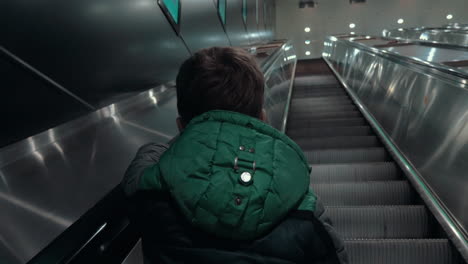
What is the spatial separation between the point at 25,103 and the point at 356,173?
101 inches

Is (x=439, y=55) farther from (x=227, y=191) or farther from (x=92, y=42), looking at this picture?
(x=227, y=191)

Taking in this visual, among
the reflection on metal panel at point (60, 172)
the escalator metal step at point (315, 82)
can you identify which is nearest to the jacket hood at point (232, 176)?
the reflection on metal panel at point (60, 172)

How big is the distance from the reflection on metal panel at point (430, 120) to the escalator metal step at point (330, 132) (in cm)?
25

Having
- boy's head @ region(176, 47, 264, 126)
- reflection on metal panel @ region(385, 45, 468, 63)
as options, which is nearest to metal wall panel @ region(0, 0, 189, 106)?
boy's head @ region(176, 47, 264, 126)

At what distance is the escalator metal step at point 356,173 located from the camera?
290 cm

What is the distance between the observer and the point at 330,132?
4.23m

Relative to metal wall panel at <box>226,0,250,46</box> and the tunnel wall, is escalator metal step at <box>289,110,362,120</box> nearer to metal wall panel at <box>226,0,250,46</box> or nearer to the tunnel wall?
the tunnel wall

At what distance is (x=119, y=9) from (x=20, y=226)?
100 inches

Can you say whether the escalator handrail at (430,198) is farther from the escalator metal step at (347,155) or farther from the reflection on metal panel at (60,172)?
the reflection on metal panel at (60,172)

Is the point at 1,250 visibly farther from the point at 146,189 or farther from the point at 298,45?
the point at 298,45

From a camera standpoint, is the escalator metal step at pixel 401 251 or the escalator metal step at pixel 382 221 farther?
the escalator metal step at pixel 382 221

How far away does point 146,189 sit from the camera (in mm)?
857

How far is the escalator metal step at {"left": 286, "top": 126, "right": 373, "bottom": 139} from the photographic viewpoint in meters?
4.17

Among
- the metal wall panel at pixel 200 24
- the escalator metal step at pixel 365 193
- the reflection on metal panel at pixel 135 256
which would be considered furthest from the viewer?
the metal wall panel at pixel 200 24
